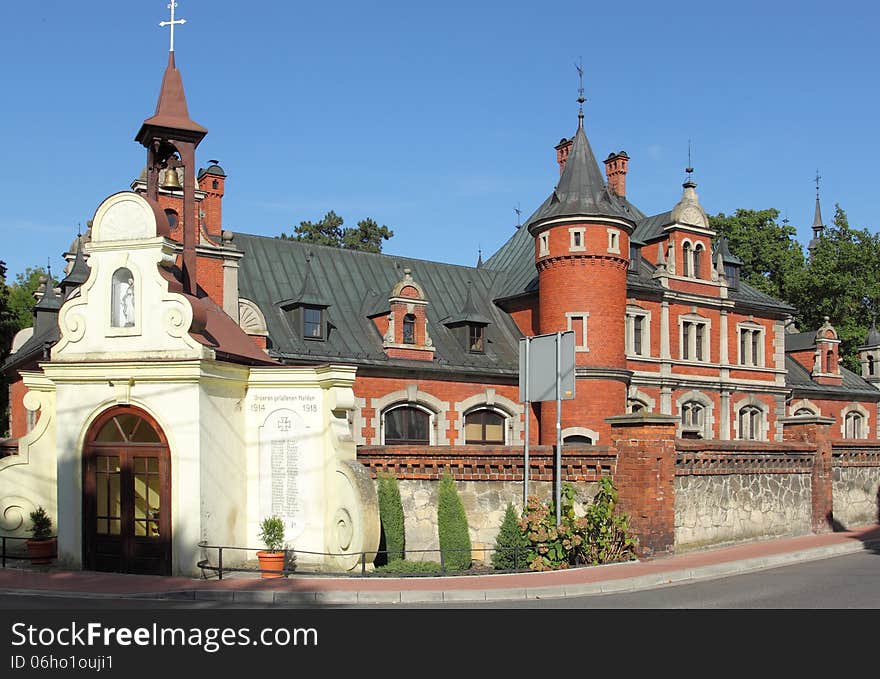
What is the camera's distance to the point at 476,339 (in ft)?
113

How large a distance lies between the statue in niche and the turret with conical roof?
18.0 m

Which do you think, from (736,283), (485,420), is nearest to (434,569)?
(485,420)

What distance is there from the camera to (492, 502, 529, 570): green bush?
17453mm

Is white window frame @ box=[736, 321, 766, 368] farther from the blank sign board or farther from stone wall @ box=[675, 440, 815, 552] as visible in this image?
the blank sign board

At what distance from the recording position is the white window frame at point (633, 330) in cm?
3553

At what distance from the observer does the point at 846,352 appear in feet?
189

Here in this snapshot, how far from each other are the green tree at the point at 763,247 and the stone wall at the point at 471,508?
4263 cm

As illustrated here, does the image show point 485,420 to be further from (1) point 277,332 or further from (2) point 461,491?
(2) point 461,491

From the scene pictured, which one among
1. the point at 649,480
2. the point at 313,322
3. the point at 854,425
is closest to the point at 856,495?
the point at 649,480

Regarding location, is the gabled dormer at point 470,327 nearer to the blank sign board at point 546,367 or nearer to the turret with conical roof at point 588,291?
the turret with conical roof at point 588,291

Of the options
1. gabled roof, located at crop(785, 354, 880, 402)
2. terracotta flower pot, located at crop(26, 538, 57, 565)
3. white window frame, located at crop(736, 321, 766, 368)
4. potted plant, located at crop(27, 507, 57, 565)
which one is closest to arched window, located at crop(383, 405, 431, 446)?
potted plant, located at crop(27, 507, 57, 565)

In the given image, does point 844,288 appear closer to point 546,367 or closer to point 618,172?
point 618,172

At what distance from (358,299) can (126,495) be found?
1746cm

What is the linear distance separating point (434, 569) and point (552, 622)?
622 cm
